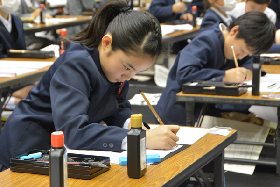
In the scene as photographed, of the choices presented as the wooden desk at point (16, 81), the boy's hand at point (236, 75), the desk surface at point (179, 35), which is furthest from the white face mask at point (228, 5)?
the wooden desk at point (16, 81)

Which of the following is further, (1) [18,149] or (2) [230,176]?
(2) [230,176]

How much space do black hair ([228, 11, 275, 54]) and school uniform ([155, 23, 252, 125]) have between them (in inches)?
7.9

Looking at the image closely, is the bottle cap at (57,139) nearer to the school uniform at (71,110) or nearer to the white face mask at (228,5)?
the school uniform at (71,110)

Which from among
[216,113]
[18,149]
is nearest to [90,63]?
[18,149]

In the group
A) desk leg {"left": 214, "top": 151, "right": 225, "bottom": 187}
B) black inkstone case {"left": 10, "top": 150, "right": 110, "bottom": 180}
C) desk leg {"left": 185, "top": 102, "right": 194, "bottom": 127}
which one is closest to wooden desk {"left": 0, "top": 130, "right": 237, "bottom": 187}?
black inkstone case {"left": 10, "top": 150, "right": 110, "bottom": 180}

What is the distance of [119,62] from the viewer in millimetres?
1457

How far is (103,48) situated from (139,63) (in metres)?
0.15

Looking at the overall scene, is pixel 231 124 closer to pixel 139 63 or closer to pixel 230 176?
pixel 230 176

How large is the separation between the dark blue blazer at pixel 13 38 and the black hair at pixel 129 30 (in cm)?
206

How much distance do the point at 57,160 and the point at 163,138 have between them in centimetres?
50

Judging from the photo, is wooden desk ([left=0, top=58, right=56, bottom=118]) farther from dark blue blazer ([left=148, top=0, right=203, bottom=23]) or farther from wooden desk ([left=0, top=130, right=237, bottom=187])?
dark blue blazer ([left=148, top=0, right=203, bottom=23])

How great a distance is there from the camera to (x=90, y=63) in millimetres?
1459

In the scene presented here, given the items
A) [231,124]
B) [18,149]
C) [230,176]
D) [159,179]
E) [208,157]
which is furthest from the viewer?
[231,124]

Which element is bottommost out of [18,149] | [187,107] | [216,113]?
[216,113]
